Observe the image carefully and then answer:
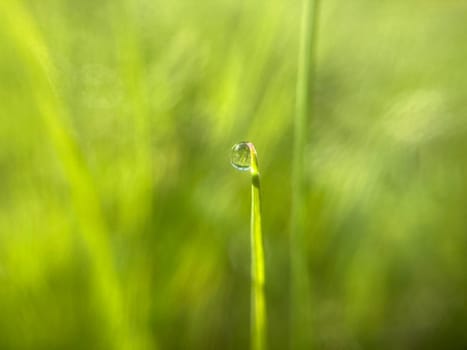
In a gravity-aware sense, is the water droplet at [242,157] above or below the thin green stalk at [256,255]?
above

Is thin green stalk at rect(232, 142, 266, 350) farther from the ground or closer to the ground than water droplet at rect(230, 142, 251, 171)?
closer to the ground

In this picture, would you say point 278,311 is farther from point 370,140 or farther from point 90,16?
point 90,16

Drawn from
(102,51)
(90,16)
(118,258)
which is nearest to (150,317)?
(118,258)

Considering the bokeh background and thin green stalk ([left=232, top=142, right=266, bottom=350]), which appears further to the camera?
the bokeh background

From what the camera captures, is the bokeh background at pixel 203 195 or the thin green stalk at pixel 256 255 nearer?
the thin green stalk at pixel 256 255

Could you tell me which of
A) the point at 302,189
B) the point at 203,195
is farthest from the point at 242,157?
the point at 203,195

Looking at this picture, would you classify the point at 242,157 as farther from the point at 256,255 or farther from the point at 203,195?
the point at 203,195
